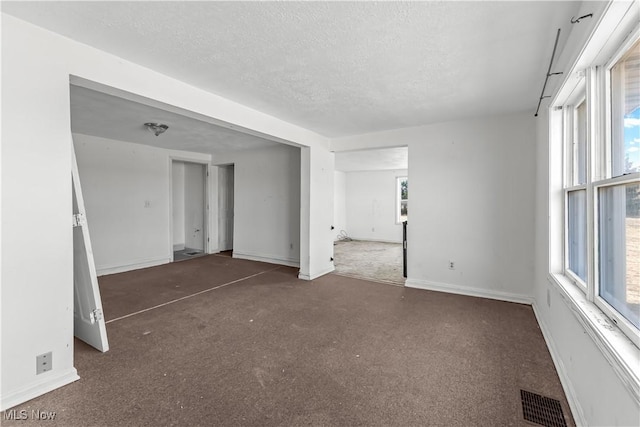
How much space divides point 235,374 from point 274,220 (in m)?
3.92

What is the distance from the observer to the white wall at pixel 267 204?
5.53 m

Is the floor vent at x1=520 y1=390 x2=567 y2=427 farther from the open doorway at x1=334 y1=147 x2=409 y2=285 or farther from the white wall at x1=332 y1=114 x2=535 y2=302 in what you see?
the open doorway at x1=334 y1=147 x2=409 y2=285

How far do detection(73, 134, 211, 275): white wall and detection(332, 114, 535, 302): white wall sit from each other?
4.57 metres

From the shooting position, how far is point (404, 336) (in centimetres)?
258

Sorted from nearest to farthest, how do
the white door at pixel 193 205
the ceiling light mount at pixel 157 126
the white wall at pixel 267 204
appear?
the ceiling light mount at pixel 157 126
the white wall at pixel 267 204
the white door at pixel 193 205

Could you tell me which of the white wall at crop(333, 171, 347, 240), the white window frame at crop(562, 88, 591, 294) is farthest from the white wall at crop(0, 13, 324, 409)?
the white wall at crop(333, 171, 347, 240)

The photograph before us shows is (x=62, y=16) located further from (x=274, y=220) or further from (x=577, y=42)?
(x=274, y=220)

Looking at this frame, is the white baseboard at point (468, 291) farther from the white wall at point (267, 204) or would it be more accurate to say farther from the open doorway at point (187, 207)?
the open doorway at point (187, 207)

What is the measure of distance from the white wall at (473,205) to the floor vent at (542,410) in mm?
2014

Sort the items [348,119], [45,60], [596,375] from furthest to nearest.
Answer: [348,119], [45,60], [596,375]

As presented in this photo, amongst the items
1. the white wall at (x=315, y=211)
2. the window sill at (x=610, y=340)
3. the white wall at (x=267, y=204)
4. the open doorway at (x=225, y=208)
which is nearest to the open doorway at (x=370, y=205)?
the white wall at (x=267, y=204)

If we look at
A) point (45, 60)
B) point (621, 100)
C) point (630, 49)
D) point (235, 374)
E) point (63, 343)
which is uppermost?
point (45, 60)

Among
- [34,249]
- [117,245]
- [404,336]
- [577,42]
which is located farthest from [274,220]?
[577,42]

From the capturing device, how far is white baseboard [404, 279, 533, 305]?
11.4 feet
